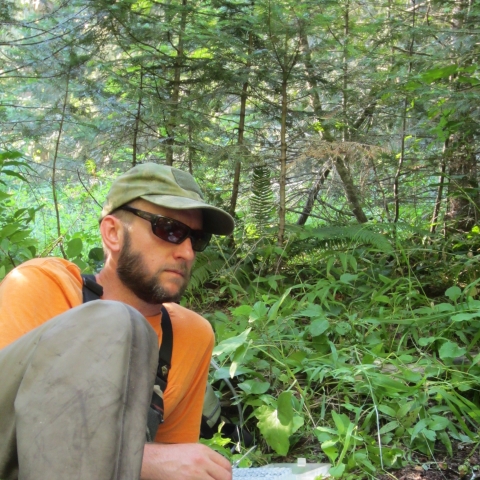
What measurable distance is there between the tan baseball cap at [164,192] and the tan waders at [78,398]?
2.88 feet

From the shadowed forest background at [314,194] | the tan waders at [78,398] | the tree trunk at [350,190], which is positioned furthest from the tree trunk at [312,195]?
the tan waders at [78,398]

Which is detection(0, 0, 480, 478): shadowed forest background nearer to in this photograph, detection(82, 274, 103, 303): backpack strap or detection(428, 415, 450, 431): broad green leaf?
detection(428, 415, 450, 431): broad green leaf

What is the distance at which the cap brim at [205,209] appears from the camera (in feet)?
6.99

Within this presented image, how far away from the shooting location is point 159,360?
2152 mm

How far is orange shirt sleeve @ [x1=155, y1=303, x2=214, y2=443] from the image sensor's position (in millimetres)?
2256

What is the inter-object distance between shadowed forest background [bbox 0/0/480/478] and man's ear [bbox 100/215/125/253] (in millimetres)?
921

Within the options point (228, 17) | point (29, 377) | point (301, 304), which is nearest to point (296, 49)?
point (228, 17)

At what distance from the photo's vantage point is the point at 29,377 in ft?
4.02

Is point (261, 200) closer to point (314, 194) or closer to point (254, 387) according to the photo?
point (314, 194)

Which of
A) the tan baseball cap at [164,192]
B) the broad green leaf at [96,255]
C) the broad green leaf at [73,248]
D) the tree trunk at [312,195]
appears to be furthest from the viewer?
the tree trunk at [312,195]

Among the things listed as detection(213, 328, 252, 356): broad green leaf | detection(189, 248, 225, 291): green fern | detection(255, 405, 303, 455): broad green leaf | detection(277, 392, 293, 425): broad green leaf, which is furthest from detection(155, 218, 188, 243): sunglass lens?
detection(189, 248, 225, 291): green fern

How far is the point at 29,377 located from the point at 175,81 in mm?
4877

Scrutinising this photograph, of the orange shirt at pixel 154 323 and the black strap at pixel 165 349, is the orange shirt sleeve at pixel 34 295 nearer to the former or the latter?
the orange shirt at pixel 154 323

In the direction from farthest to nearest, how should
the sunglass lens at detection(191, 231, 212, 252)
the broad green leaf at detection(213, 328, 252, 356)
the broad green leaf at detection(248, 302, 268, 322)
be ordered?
the broad green leaf at detection(248, 302, 268, 322) → the broad green leaf at detection(213, 328, 252, 356) → the sunglass lens at detection(191, 231, 212, 252)
